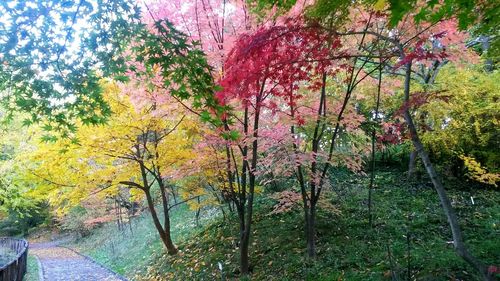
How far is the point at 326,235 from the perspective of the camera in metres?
7.89

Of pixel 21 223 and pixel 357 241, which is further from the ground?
pixel 21 223

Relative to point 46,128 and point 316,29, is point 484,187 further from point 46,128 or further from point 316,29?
point 46,128

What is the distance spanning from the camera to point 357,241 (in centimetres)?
719

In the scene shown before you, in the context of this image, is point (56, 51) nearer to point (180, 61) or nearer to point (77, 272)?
point (180, 61)

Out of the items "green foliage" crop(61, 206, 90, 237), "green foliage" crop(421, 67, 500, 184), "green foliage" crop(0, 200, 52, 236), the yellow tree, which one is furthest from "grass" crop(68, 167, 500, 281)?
"green foliage" crop(0, 200, 52, 236)

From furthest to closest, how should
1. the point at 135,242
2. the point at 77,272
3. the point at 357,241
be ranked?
the point at 135,242
the point at 77,272
the point at 357,241

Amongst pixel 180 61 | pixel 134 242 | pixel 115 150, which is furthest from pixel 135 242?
pixel 180 61

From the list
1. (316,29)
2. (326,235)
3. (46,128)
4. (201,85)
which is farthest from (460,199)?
(46,128)

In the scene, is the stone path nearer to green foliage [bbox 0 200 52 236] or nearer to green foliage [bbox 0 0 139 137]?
green foliage [bbox 0 0 139 137]

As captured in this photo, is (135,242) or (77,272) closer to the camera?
(77,272)

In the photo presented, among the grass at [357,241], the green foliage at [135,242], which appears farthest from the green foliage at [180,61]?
the green foliage at [135,242]

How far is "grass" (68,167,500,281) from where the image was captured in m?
5.74

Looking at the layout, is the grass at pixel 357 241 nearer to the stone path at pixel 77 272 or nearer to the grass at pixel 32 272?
the stone path at pixel 77 272

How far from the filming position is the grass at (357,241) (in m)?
5.74
